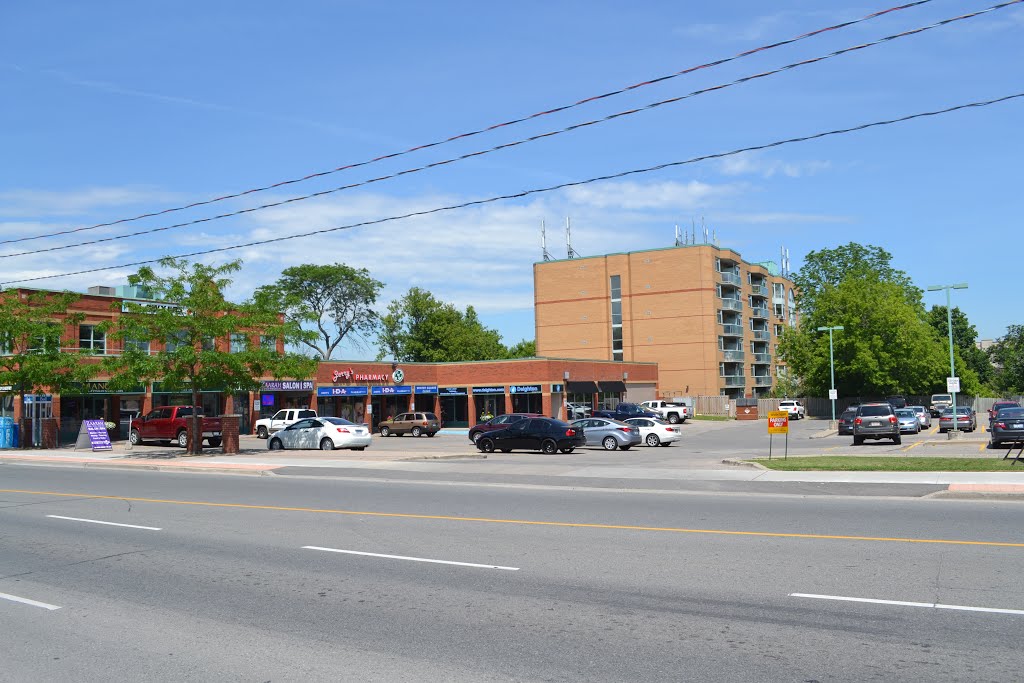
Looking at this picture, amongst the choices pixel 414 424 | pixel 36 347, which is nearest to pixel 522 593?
pixel 36 347

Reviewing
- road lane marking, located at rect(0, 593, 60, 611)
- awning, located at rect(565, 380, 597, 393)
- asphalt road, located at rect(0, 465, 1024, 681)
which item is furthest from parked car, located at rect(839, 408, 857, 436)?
road lane marking, located at rect(0, 593, 60, 611)

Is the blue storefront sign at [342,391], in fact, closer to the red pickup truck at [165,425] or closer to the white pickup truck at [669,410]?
the red pickup truck at [165,425]

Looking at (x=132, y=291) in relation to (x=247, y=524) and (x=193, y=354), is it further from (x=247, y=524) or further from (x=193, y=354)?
(x=247, y=524)

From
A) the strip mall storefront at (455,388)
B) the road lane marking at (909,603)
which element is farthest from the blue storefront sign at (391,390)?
the road lane marking at (909,603)

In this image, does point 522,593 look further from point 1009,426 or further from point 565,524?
point 1009,426

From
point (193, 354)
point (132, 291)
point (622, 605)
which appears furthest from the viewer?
point (132, 291)

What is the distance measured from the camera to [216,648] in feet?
22.1

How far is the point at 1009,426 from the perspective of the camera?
88.0 ft

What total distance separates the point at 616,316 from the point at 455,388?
30.9m

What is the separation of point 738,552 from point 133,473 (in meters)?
21.2

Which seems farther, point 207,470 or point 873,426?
point 873,426

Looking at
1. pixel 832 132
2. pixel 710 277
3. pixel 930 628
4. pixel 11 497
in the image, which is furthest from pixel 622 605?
pixel 710 277

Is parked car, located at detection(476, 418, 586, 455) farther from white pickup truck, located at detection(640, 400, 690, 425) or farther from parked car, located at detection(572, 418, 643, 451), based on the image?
white pickup truck, located at detection(640, 400, 690, 425)

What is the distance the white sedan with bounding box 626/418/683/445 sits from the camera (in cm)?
3753
